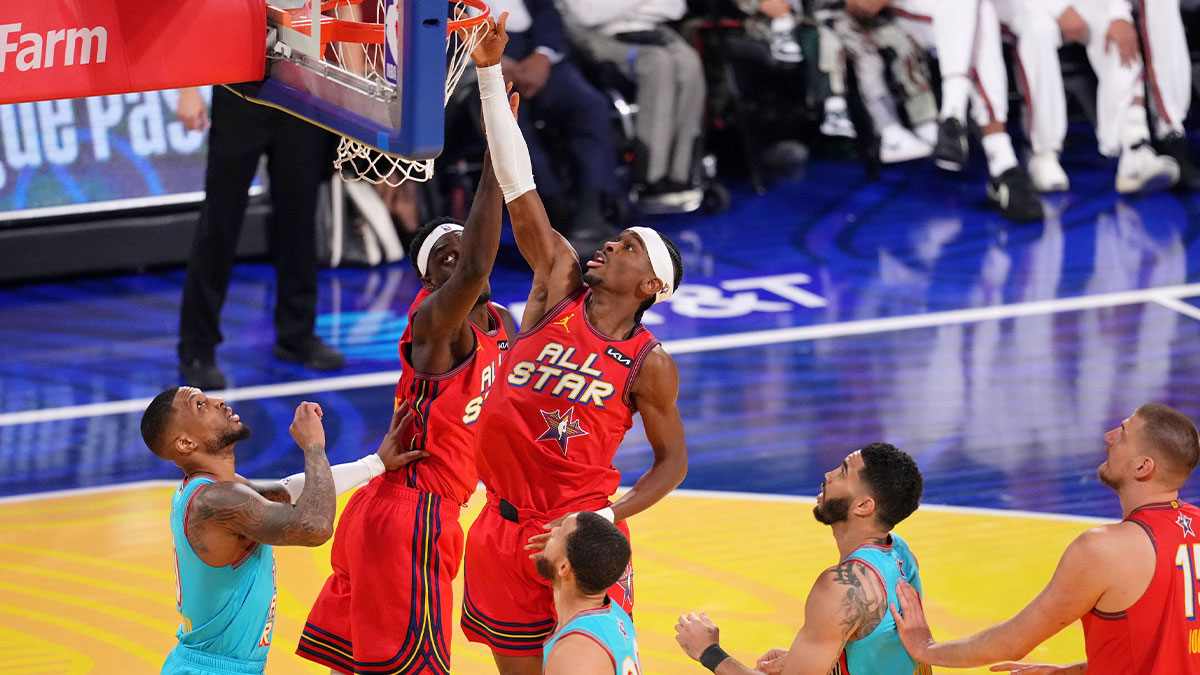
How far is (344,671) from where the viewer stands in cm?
471

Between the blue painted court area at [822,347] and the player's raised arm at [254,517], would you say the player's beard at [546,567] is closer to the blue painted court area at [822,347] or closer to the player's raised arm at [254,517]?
the player's raised arm at [254,517]

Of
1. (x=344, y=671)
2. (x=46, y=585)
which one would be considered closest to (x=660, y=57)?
(x=46, y=585)

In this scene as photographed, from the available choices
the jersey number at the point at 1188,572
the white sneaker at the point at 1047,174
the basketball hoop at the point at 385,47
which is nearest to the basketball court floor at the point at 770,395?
the white sneaker at the point at 1047,174

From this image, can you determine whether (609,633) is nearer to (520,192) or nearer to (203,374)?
(520,192)

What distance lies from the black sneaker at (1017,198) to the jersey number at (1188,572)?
7.76 metres

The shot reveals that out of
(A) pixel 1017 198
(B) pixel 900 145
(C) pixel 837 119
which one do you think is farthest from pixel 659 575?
(C) pixel 837 119

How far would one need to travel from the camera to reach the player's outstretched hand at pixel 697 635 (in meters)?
4.16

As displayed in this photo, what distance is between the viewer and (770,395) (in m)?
8.27

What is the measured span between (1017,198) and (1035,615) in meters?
7.86

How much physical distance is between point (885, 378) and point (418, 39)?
5177 mm

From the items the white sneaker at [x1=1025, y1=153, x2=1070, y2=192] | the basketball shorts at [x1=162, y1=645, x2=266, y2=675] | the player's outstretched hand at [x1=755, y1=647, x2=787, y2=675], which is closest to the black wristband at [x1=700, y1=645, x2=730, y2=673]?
the player's outstretched hand at [x1=755, y1=647, x2=787, y2=675]

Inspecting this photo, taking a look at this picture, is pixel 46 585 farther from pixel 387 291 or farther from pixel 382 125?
pixel 387 291

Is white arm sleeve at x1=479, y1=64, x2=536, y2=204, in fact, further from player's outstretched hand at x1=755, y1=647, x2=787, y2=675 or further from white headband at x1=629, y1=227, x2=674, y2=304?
A: player's outstretched hand at x1=755, y1=647, x2=787, y2=675

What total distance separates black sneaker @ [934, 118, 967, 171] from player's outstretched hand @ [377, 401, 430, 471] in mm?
7694
